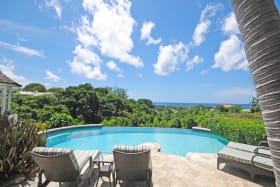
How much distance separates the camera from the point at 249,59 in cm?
89

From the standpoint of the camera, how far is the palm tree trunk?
2.51ft

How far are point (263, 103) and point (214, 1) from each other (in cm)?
853

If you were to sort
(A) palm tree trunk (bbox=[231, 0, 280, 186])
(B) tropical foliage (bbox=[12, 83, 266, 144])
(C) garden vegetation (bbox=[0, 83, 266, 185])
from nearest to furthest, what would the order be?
(A) palm tree trunk (bbox=[231, 0, 280, 186]), (C) garden vegetation (bbox=[0, 83, 266, 185]), (B) tropical foliage (bbox=[12, 83, 266, 144])

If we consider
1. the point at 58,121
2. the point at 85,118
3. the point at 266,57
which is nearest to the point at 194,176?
the point at 266,57

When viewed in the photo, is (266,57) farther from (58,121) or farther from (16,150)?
(58,121)

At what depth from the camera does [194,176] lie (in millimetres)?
4293

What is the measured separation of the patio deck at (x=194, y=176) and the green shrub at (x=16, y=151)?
0.42m

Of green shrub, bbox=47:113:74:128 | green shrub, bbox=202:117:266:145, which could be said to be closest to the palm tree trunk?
green shrub, bbox=202:117:266:145

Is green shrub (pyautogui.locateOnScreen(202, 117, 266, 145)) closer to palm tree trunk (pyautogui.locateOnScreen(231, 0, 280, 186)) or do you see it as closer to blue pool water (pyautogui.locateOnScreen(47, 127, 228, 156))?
blue pool water (pyautogui.locateOnScreen(47, 127, 228, 156))

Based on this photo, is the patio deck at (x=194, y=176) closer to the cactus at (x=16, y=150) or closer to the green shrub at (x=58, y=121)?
the cactus at (x=16, y=150)

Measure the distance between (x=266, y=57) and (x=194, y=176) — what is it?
4301 millimetres

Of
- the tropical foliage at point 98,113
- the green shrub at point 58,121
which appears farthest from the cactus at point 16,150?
the green shrub at point 58,121

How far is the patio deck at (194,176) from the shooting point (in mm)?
3919

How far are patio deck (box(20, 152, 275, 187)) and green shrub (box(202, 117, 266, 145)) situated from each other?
10.2ft
